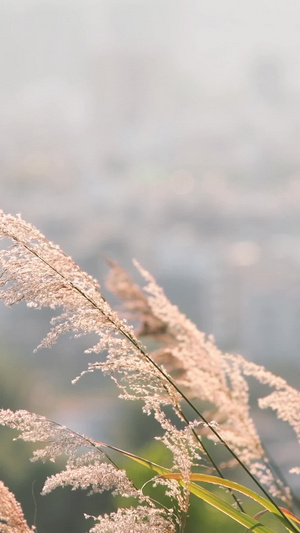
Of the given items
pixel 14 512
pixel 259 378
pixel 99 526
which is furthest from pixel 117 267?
pixel 99 526

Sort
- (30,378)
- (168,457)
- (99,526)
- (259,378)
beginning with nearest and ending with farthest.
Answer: (99,526) → (259,378) → (168,457) → (30,378)

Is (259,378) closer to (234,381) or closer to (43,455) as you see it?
(234,381)

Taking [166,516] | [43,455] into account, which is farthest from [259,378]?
[43,455]

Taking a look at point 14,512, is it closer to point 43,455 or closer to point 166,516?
point 43,455

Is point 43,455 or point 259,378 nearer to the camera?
point 43,455

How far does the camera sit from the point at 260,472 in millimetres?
1348

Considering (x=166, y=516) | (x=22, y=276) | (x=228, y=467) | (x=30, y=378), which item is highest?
(x=30, y=378)

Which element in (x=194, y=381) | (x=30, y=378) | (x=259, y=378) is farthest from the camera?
(x=30, y=378)

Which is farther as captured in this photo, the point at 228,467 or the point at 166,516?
the point at 228,467

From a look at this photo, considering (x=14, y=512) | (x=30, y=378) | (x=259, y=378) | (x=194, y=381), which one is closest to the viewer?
(x=14, y=512)

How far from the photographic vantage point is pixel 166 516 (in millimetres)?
883

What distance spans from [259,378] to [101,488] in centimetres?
53

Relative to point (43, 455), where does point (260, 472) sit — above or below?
above

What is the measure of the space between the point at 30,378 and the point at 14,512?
186 cm
